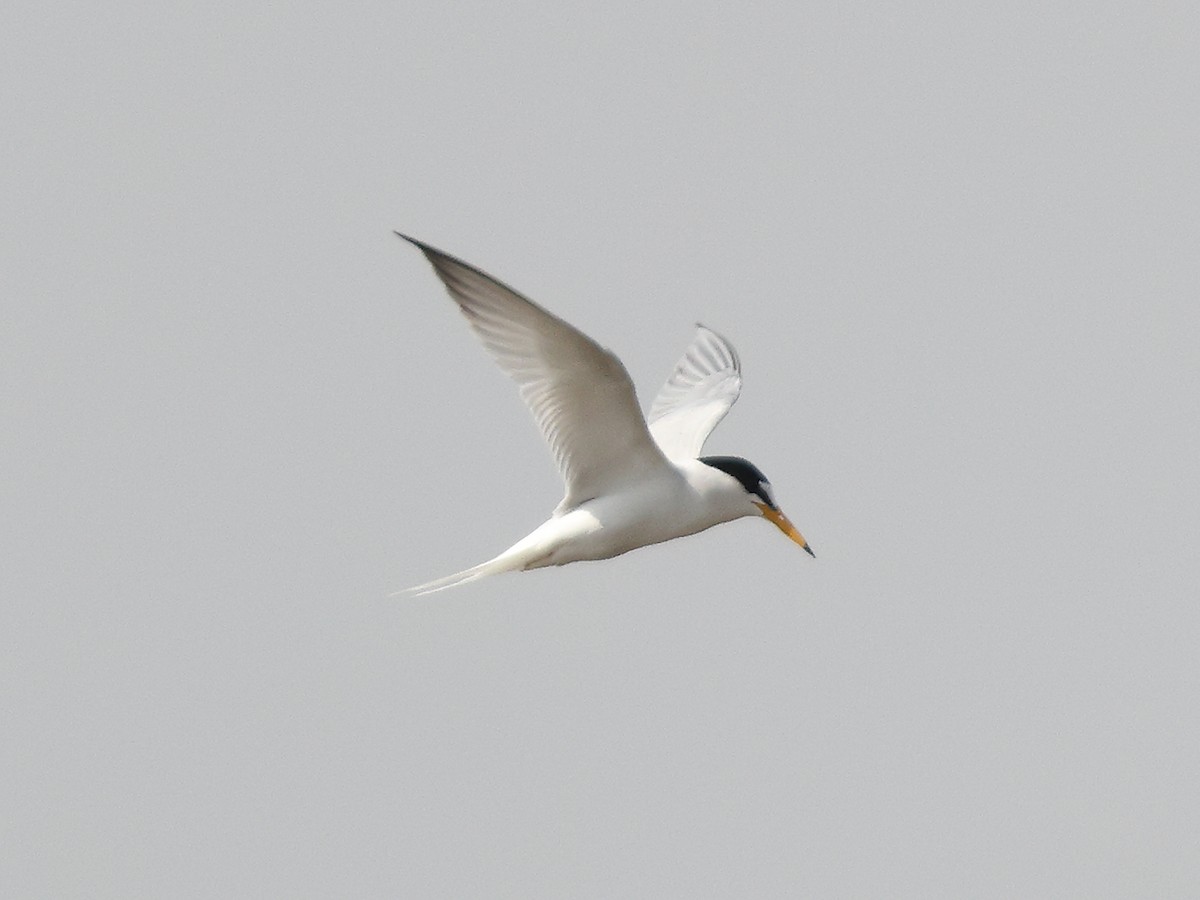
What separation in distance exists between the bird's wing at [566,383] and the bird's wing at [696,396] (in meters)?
1.32

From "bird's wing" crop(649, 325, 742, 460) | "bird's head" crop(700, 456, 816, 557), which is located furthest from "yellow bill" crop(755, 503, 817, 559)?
"bird's wing" crop(649, 325, 742, 460)

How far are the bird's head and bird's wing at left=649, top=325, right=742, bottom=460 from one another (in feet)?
2.57

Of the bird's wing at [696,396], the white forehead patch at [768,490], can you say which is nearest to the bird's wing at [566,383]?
the white forehead patch at [768,490]

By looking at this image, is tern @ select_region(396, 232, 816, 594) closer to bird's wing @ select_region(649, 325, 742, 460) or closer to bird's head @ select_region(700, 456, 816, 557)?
bird's head @ select_region(700, 456, 816, 557)

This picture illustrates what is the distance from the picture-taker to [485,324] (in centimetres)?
781

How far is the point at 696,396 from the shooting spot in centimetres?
1080

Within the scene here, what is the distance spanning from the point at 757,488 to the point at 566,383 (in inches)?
60.0

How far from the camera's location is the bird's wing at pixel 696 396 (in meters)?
10.2

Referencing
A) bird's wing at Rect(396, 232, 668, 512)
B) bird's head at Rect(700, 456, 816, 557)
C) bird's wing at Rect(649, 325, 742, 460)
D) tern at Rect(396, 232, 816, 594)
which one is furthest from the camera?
bird's wing at Rect(649, 325, 742, 460)

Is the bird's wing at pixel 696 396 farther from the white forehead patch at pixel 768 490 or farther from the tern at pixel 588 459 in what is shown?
the white forehead patch at pixel 768 490

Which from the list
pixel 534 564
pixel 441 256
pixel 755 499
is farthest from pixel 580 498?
pixel 441 256

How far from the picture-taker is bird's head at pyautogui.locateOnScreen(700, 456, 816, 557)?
9078mm

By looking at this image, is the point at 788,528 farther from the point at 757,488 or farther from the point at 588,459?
the point at 588,459

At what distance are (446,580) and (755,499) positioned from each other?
6.25 ft
